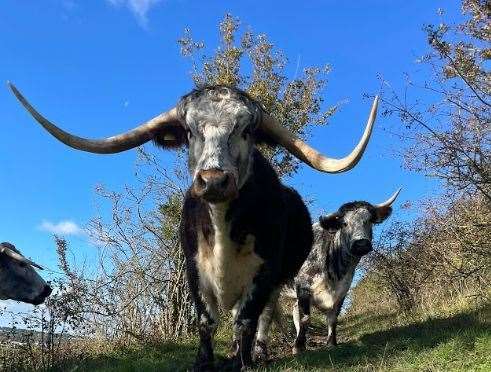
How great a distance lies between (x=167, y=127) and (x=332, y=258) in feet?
18.9

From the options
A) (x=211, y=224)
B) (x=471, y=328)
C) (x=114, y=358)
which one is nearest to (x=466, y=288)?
(x=471, y=328)

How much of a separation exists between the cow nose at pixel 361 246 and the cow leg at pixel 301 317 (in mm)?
1276

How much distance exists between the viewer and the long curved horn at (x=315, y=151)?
240 inches

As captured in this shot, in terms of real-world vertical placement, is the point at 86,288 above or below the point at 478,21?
below

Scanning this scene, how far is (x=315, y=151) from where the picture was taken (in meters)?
6.93

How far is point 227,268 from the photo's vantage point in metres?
6.58

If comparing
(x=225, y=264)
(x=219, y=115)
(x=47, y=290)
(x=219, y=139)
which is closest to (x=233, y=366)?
(x=225, y=264)

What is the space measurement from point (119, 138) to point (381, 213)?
6535 mm

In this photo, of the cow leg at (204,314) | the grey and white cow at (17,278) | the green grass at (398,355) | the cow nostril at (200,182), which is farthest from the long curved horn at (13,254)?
the cow nostril at (200,182)

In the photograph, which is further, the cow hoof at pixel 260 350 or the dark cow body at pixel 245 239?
the cow hoof at pixel 260 350

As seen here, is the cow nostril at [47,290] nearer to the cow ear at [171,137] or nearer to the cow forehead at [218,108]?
the cow ear at [171,137]

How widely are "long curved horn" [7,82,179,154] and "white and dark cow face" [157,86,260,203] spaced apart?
389 mm

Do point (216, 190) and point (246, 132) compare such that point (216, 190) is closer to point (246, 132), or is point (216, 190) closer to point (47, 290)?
point (246, 132)

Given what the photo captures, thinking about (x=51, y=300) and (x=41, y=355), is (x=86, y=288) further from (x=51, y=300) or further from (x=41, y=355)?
(x=41, y=355)
